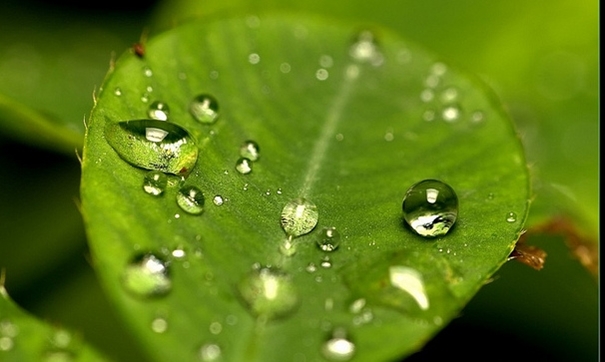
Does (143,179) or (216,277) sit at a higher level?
(143,179)

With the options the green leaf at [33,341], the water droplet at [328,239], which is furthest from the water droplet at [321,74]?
the green leaf at [33,341]

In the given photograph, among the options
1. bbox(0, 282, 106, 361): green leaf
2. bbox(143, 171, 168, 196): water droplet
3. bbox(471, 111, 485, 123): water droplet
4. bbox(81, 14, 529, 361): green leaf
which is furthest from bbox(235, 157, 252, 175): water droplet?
bbox(471, 111, 485, 123): water droplet

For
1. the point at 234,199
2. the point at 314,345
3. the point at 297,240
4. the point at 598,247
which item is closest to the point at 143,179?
the point at 234,199

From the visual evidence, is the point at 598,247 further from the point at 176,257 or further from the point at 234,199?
the point at 176,257

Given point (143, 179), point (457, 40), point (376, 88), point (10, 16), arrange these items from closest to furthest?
point (143, 179) < point (376, 88) < point (457, 40) < point (10, 16)

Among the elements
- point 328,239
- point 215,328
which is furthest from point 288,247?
point 215,328

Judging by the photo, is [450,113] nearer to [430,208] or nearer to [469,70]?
[430,208]
